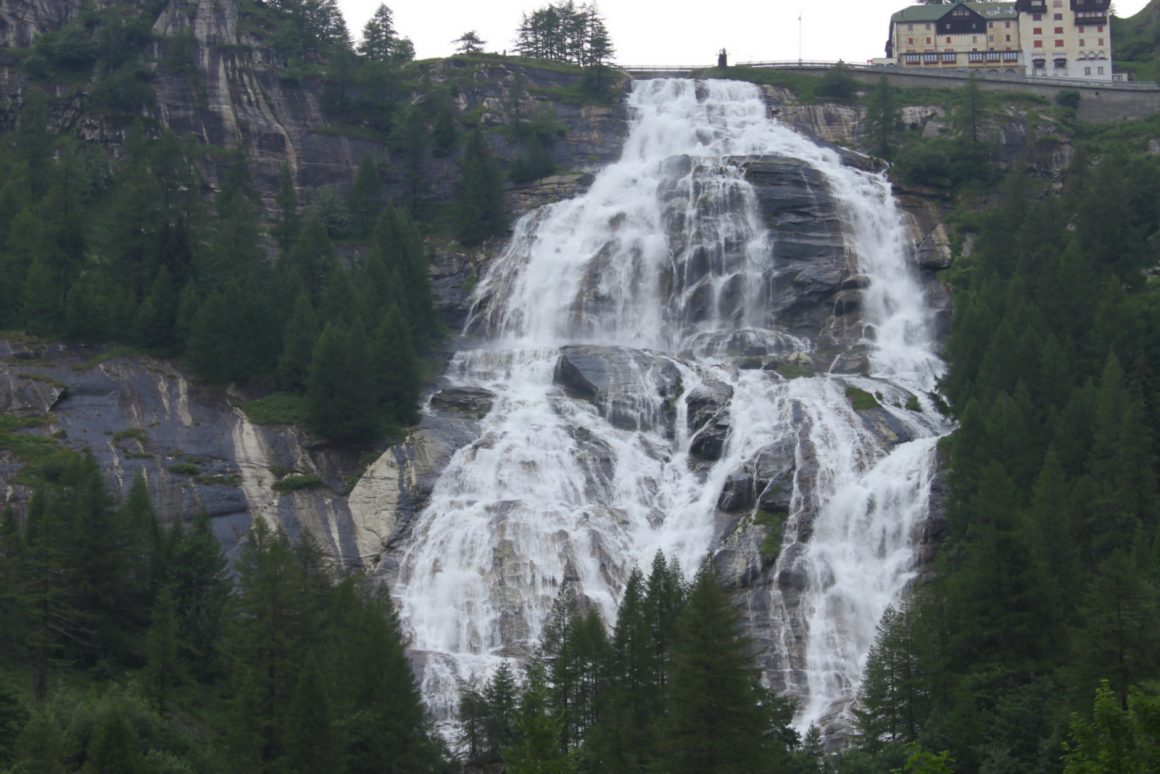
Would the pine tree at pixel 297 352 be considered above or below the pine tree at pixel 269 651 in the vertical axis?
above

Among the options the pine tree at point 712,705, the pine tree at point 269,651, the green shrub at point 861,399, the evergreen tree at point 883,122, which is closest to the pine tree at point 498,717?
the pine tree at point 269,651

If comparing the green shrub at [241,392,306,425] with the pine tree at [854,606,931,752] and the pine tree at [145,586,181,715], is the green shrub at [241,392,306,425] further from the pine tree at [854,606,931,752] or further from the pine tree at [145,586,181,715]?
the pine tree at [854,606,931,752]

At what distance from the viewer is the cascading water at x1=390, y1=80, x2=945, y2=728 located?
72.1 m

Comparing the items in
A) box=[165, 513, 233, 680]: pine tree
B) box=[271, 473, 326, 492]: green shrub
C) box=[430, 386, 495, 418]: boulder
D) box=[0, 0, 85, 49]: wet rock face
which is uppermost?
box=[0, 0, 85, 49]: wet rock face

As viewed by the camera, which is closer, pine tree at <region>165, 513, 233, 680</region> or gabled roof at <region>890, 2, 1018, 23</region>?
pine tree at <region>165, 513, 233, 680</region>

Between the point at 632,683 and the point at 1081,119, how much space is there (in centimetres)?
8174

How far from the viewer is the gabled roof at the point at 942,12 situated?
475ft

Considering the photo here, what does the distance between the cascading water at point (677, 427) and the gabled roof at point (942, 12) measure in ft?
116

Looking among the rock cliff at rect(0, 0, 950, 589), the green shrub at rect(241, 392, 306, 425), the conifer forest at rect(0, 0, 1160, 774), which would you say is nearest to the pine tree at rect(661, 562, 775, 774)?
the conifer forest at rect(0, 0, 1160, 774)

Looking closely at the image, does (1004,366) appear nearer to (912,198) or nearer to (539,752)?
(912,198)

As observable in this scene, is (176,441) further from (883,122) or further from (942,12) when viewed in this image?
(942,12)

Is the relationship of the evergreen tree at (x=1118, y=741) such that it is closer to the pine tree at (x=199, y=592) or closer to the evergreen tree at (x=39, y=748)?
the evergreen tree at (x=39, y=748)

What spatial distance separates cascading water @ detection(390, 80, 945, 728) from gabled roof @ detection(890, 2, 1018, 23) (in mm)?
35332

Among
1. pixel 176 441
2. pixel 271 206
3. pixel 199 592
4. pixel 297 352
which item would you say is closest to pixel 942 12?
pixel 271 206
